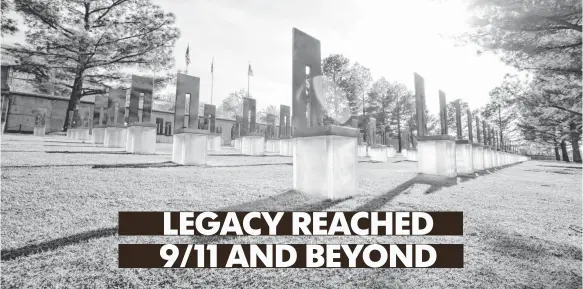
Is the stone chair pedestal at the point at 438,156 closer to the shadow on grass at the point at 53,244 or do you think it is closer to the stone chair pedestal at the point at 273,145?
the shadow on grass at the point at 53,244

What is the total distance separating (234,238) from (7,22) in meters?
23.6

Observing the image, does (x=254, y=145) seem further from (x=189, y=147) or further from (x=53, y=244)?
(x=53, y=244)

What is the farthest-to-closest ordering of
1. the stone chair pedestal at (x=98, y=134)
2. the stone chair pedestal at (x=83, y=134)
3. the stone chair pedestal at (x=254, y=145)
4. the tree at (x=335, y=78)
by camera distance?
the tree at (x=335, y=78) < the stone chair pedestal at (x=83, y=134) < the stone chair pedestal at (x=254, y=145) < the stone chair pedestal at (x=98, y=134)

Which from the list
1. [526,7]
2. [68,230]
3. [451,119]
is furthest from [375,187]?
[451,119]

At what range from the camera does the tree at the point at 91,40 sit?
16438mm

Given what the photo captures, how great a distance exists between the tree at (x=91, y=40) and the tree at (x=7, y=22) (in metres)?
0.45

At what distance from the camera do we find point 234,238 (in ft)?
6.84

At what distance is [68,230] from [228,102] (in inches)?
2720

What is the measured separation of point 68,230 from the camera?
2.01 meters

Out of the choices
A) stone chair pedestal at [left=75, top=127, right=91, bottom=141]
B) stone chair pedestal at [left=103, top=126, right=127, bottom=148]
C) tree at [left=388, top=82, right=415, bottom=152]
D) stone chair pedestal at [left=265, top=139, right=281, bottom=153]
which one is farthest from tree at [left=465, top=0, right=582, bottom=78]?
tree at [left=388, top=82, right=415, bottom=152]

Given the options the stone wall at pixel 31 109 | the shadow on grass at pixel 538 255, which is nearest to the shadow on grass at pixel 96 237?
the shadow on grass at pixel 538 255

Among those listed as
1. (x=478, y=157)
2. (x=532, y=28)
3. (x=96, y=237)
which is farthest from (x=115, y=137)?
(x=532, y=28)

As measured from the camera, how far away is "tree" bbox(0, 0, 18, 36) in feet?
49.9

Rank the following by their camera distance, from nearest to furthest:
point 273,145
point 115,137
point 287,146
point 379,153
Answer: point 115,137 < point 379,153 < point 287,146 < point 273,145
